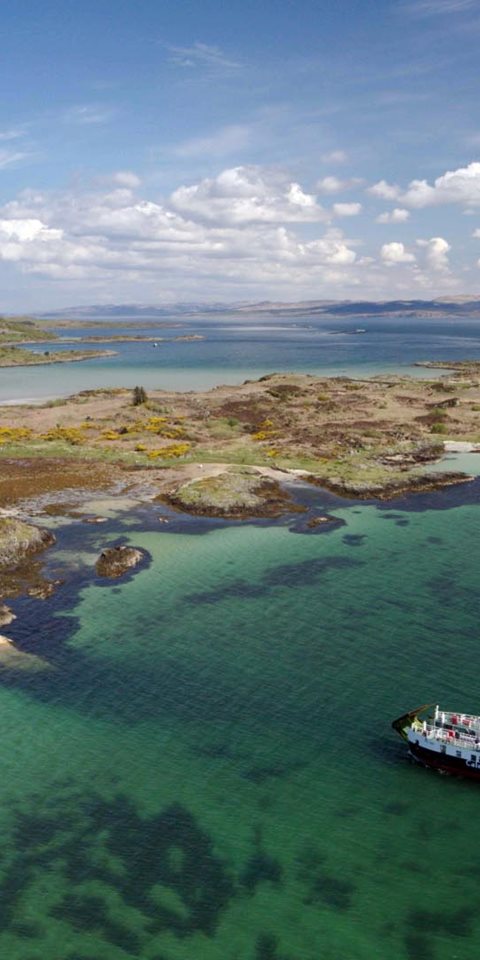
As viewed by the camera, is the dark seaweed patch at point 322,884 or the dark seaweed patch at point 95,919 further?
the dark seaweed patch at point 322,884

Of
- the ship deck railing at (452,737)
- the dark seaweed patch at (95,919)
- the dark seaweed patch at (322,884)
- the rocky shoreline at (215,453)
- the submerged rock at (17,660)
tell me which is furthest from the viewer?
the rocky shoreline at (215,453)

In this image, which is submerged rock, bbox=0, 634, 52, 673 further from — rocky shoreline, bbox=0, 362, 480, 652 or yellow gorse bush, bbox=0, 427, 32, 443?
yellow gorse bush, bbox=0, 427, 32, 443

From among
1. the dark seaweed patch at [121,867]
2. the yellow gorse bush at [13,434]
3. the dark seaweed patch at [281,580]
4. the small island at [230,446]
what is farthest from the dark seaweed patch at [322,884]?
the yellow gorse bush at [13,434]

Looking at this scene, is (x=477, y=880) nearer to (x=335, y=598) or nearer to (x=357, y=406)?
(x=335, y=598)

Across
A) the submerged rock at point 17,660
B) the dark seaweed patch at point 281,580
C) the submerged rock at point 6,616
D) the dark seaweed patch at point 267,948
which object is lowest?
the dark seaweed patch at point 267,948

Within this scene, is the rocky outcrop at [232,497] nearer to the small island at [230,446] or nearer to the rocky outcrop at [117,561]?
the small island at [230,446]

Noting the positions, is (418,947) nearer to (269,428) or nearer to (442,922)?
(442,922)
